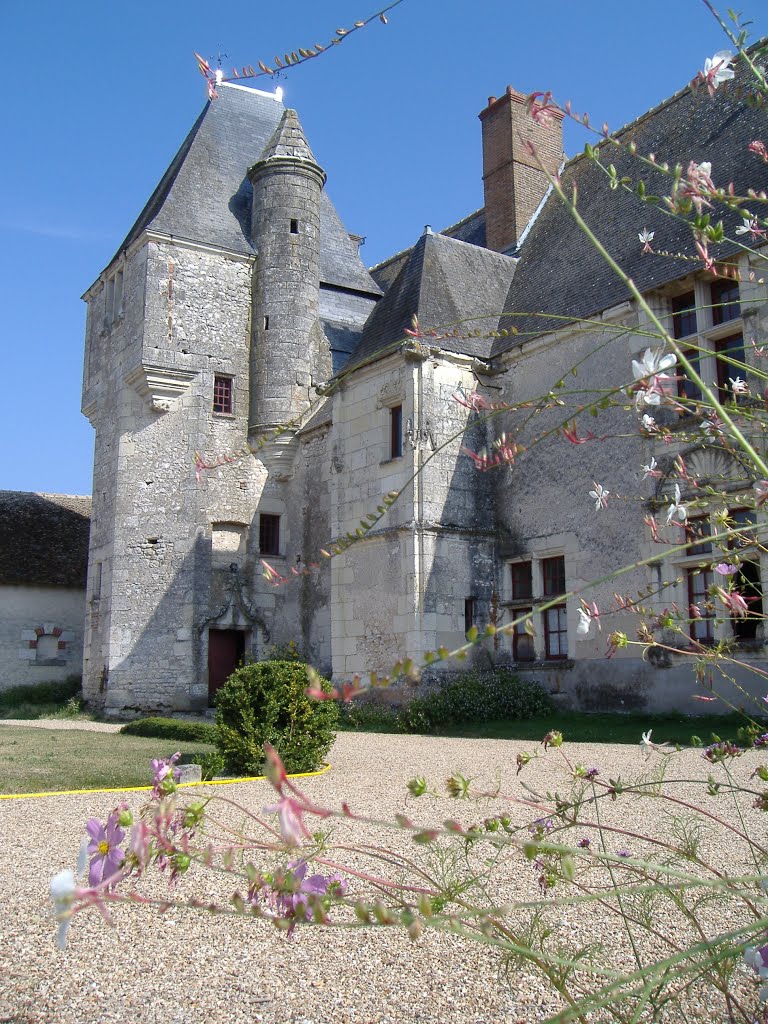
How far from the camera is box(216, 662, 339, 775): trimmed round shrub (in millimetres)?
7137

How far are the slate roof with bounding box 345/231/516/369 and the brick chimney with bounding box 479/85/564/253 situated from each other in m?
1.18

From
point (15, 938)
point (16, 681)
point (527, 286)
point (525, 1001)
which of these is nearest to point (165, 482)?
point (16, 681)

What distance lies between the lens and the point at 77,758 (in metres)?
8.24

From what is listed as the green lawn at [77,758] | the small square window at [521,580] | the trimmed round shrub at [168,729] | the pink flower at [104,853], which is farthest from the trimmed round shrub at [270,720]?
the pink flower at [104,853]

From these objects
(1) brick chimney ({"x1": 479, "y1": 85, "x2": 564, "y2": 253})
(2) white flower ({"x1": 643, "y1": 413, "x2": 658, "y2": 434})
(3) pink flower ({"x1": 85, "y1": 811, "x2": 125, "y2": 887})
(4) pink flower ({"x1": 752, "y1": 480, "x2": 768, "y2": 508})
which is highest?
(1) brick chimney ({"x1": 479, "y1": 85, "x2": 564, "y2": 253})

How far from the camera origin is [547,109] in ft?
6.36

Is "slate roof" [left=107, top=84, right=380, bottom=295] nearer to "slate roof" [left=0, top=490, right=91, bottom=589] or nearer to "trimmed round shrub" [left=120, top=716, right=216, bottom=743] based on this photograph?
"slate roof" [left=0, top=490, right=91, bottom=589]

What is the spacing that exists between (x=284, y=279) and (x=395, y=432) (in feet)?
15.3

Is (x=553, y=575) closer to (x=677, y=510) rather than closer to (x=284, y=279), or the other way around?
(x=284, y=279)

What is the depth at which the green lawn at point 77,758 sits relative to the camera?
6582 millimetres

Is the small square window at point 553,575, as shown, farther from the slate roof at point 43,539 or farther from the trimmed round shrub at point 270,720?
the slate roof at point 43,539

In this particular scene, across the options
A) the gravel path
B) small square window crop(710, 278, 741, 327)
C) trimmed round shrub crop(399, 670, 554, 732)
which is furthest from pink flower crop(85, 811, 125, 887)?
small square window crop(710, 278, 741, 327)

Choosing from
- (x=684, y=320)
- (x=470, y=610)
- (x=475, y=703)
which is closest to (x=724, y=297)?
(x=684, y=320)

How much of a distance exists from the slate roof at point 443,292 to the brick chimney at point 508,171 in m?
1.18
